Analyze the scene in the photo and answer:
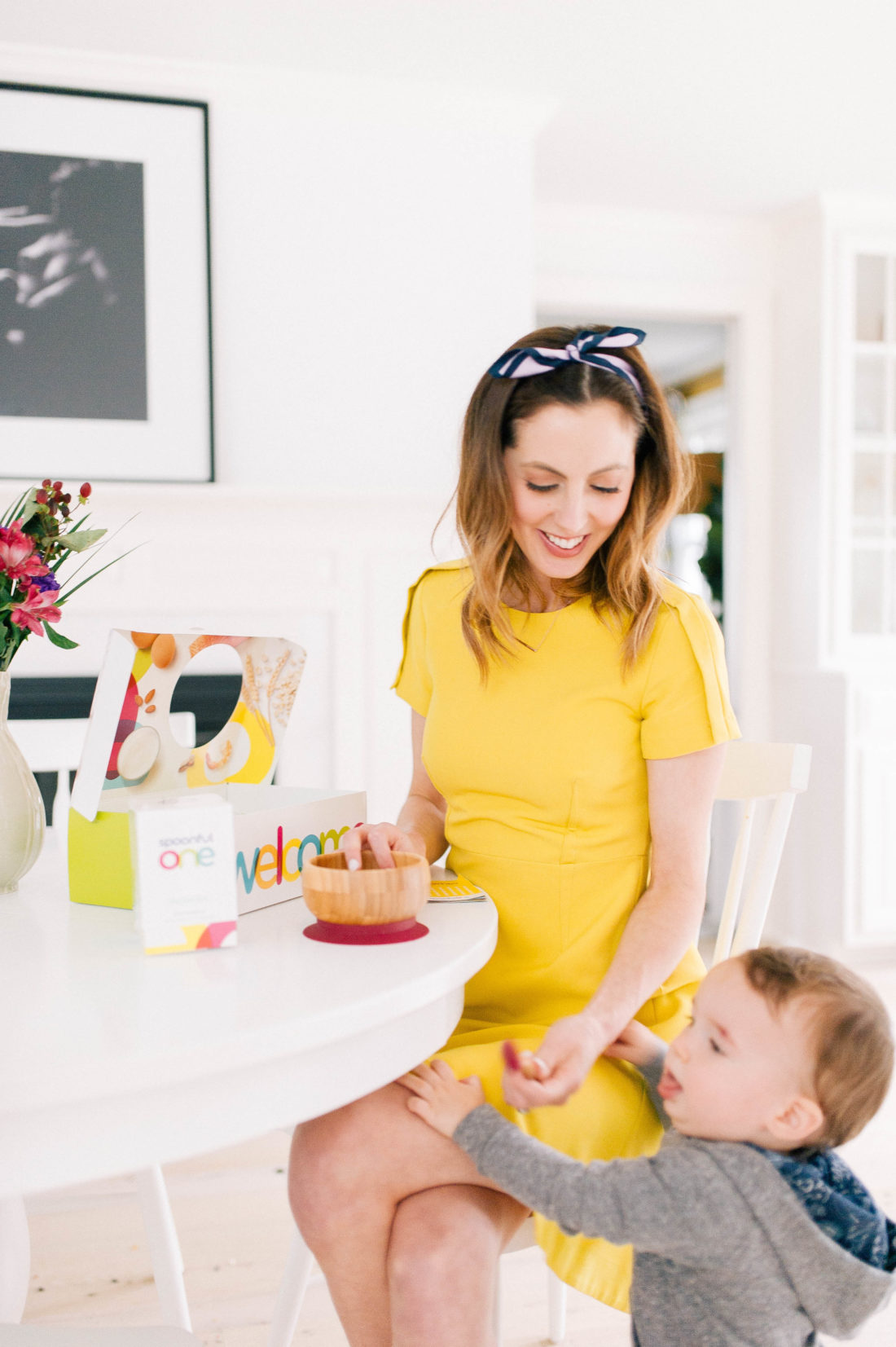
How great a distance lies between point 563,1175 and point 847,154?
11.2 ft

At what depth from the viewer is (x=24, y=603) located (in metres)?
1.11

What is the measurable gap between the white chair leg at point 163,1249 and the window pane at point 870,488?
3.19m

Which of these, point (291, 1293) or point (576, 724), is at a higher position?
point (576, 724)

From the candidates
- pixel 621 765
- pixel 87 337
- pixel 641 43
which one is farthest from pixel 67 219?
pixel 621 765

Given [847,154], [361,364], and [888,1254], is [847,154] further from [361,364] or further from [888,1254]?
[888,1254]

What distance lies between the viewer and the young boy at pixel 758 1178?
0.88m

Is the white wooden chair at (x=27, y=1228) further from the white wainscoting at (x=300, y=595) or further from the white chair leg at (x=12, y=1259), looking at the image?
the white wainscoting at (x=300, y=595)

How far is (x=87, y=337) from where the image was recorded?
290 centimetres

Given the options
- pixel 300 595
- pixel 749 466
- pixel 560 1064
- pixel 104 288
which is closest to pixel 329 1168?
pixel 560 1064

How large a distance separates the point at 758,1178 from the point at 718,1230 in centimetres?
5

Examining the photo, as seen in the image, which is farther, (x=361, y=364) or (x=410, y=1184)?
(x=361, y=364)

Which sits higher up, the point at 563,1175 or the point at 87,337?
the point at 87,337

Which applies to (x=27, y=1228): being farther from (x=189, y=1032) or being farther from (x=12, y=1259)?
(x=189, y=1032)

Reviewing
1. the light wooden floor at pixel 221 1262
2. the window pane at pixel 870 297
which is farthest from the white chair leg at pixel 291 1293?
the window pane at pixel 870 297
